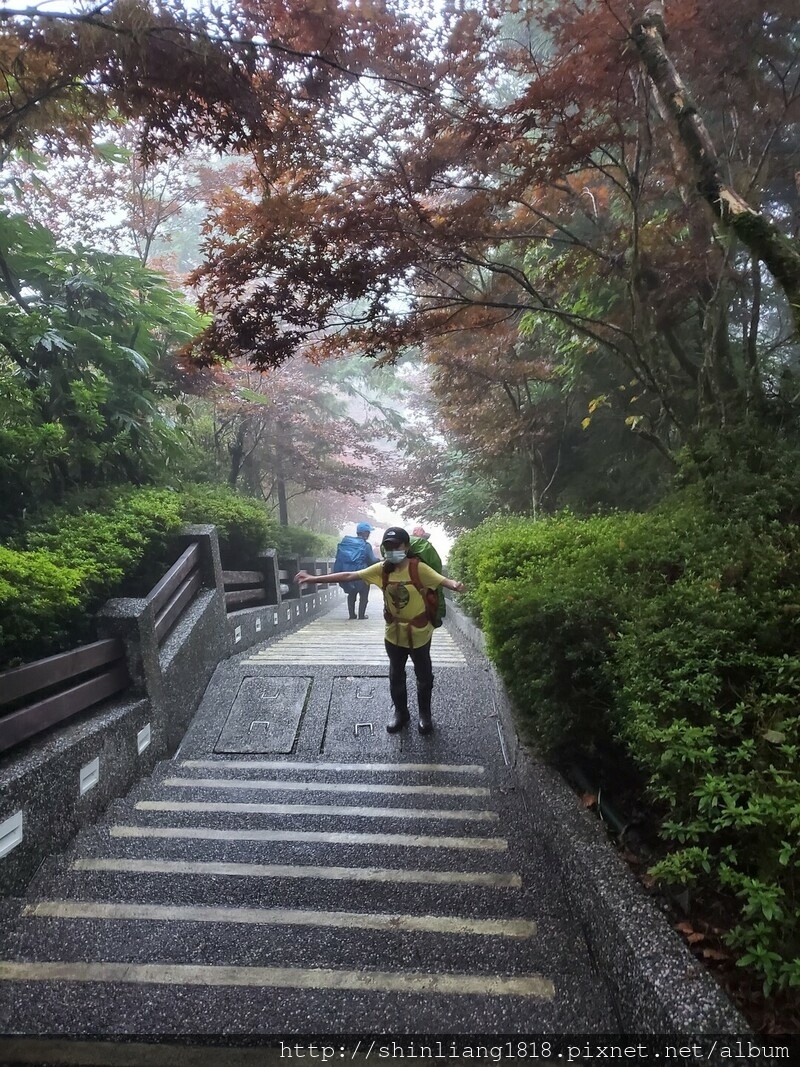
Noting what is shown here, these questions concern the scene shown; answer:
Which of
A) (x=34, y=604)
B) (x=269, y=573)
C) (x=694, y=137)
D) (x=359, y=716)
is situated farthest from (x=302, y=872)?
(x=269, y=573)

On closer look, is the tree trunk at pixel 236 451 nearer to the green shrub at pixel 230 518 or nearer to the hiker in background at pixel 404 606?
the green shrub at pixel 230 518

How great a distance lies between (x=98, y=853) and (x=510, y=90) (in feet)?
43.9

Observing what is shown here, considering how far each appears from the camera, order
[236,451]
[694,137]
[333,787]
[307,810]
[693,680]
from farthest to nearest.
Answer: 1. [236,451]
2. [694,137]
3. [333,787]
4. [307,810]
5. [693,680]

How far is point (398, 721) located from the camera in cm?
416

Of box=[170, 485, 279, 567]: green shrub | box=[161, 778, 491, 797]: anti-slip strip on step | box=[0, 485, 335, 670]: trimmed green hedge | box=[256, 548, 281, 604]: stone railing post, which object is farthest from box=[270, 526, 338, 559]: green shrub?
box=[161, 778, 491, 797]: anti-slip strip on step

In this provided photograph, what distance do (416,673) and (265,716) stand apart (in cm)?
123

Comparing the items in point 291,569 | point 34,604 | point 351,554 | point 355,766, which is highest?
point 34,604

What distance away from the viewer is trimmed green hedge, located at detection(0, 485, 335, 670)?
117 inches

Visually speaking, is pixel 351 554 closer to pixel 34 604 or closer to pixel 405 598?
pixel 405 598

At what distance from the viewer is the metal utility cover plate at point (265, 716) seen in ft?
13.2

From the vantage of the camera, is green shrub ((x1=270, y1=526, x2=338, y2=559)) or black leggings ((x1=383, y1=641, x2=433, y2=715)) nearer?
black leggings ((x1=383, y1=641, x2=433, y2=715))

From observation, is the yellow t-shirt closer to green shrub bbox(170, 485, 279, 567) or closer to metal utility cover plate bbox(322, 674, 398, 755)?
metal utility cover plate bbox(322, 674, 398, 755)

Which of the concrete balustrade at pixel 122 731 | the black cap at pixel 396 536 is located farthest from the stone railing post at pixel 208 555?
the black cap at pixel 396 536

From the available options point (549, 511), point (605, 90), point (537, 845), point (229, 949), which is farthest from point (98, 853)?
point (549, 511)
